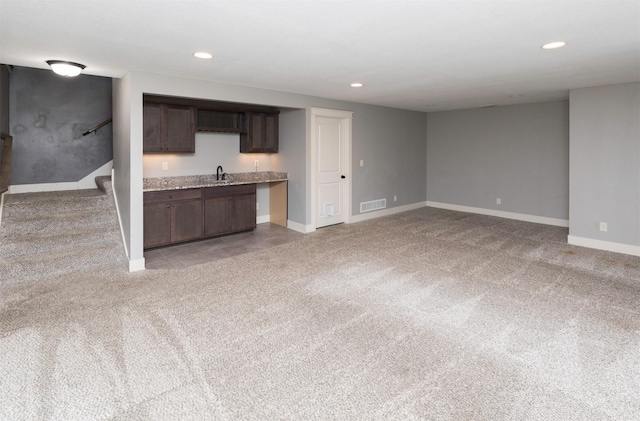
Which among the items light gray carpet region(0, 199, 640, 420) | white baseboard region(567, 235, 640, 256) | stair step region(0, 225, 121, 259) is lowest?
light gray carpet region(0, 199, 640, 420)

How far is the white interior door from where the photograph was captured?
20.8ft

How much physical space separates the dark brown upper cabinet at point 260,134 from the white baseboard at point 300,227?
4.55 ft

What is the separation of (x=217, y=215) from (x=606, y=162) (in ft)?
19.0

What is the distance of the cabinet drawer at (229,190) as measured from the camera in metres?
5.54

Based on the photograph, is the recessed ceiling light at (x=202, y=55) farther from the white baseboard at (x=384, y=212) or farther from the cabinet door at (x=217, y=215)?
the white baseboard at (x=384, y=212)

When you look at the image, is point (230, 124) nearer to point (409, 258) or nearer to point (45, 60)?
point (45, 60)

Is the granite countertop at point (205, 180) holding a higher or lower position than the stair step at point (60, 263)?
higher

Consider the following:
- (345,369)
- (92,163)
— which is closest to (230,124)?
(92,163)

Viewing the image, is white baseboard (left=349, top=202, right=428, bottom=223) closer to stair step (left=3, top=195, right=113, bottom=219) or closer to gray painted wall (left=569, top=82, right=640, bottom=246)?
gray painted wall (left=569, top=82, right=640, bottom=246)

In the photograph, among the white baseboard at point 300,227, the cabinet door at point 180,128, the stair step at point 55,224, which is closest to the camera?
the stair step at point 55,224

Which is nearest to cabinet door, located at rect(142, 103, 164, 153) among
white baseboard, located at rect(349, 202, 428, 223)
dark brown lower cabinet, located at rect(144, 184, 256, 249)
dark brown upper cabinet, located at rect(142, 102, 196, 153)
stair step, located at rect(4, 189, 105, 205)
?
dark brown upper cabinet, located at rect(142, 102, 196, 153)

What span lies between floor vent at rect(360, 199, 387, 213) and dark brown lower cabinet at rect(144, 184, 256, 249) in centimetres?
227

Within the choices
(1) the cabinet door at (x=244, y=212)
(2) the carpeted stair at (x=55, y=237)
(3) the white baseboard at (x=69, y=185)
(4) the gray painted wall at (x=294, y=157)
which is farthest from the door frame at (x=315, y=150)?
(3) the white baseboard at (x=69, y=185)

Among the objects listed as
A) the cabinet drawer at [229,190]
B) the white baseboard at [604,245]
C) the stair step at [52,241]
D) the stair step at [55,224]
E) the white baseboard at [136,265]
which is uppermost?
the cabinet drawer at [229,190]
